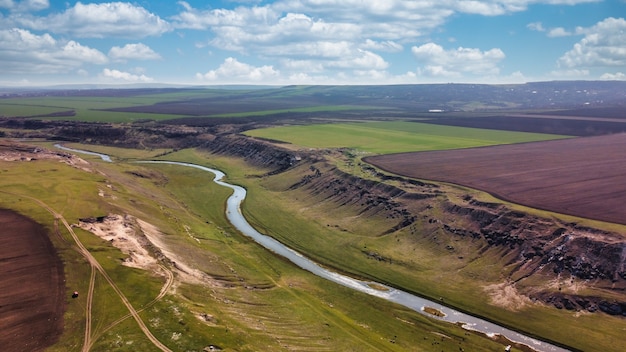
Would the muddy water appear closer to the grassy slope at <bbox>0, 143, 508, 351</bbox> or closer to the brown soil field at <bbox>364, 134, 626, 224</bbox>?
the grassy slope at <bbox>0, 143, 508, 351</bbox>

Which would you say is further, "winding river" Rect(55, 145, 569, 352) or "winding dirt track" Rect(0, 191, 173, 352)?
"winding river" Rect(55, 145, 569, 352)

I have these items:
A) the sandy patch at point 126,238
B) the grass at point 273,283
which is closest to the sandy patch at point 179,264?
the grass at point 273,283

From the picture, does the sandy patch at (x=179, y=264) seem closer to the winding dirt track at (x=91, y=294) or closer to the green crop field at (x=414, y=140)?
the winding dirt track at (x=91, y=294)

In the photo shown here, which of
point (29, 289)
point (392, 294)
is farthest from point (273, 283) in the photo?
point (29, 289)

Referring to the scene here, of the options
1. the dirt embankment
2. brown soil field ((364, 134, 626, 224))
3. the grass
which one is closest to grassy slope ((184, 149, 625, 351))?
the grass

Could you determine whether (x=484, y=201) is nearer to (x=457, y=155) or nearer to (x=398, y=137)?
(x=457, y=155)

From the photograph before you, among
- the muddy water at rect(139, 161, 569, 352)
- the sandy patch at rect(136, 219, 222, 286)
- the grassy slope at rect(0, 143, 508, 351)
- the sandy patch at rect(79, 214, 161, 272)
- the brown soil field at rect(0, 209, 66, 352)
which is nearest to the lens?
the brown soil field at rect(0, 209, 66, 352)

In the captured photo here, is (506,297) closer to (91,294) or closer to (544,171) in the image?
(544,171)
